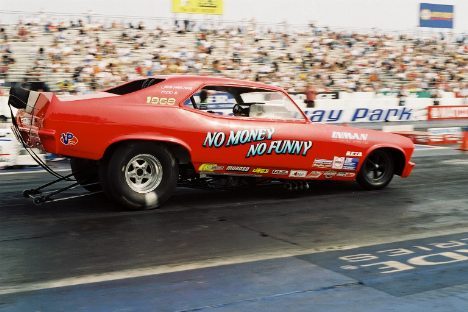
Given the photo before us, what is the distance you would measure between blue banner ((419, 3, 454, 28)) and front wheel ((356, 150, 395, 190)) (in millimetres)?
40373

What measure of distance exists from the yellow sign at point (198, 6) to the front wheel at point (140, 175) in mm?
24827

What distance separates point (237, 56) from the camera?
24844 mm

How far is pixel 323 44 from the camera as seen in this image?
29.2 metres

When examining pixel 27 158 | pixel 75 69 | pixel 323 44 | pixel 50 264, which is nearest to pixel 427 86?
pixel 323 44

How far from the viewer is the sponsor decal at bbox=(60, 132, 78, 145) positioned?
5.58 m

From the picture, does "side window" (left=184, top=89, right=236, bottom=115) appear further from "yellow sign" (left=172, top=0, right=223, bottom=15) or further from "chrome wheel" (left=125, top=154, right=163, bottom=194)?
"yellow sign" (left=172, top=0, right=223, bottom=15)

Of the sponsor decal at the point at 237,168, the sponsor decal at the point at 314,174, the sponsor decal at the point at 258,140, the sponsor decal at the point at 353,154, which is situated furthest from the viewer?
the sponsor decal at the point at 353,154

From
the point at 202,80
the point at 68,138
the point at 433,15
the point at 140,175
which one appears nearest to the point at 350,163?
the point at 202,80

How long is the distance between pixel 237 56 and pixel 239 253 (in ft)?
68.4

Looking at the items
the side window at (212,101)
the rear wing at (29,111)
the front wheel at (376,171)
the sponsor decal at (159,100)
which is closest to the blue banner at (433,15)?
the front wheel at (376,171)

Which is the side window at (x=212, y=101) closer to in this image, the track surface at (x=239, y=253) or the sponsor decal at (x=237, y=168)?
the sponsor decal at (x=237, y=168)

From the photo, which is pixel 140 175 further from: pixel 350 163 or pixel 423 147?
pixel 423 147

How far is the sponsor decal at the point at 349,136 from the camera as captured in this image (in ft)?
23.0

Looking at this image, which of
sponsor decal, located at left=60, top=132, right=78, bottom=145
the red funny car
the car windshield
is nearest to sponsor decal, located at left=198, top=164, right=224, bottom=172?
the red funny car
